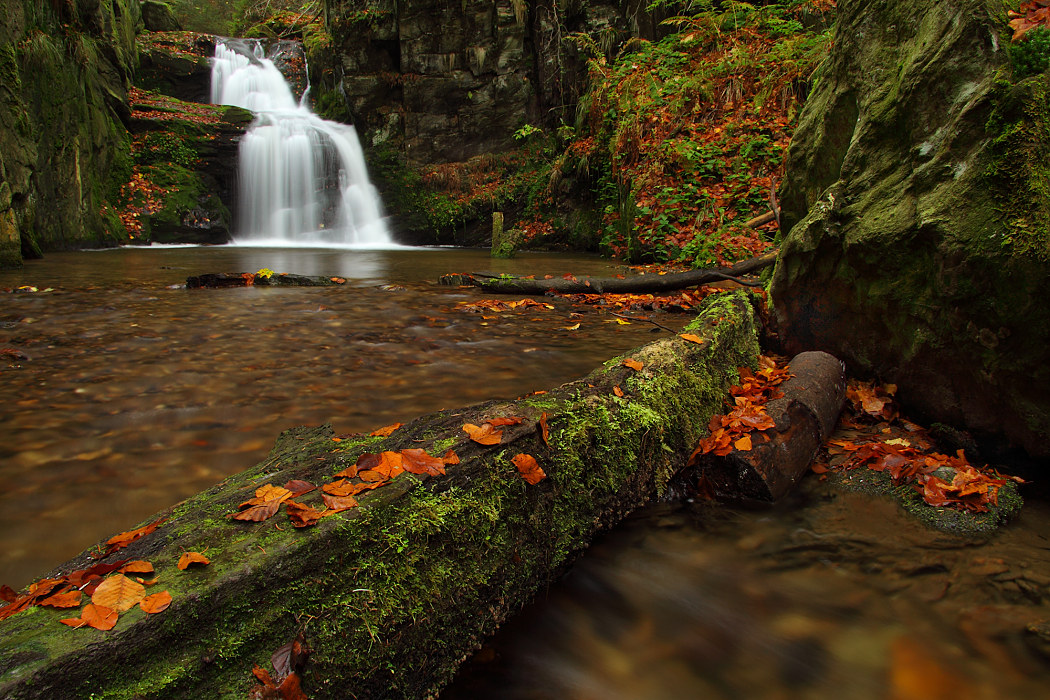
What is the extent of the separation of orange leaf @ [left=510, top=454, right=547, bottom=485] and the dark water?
143 centimetres

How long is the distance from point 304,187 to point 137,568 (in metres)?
21.9

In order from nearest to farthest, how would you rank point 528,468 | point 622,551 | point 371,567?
point 371,567
point 528,468
point 622,551

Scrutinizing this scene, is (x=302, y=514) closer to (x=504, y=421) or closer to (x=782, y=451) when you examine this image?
(x=504, y=421)

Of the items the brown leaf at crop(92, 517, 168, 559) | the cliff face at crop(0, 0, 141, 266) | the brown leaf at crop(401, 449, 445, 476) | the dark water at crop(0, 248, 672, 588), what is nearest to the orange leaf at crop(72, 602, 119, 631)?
the brown leaf at crop(92, 517, 168, 559)

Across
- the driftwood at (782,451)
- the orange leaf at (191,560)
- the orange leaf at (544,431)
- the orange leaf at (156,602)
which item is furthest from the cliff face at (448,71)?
the orange leaf at (156,602)

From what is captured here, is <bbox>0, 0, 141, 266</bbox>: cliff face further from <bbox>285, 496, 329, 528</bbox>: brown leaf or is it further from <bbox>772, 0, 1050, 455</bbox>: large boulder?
<bbox>772, 0, 1050, 455</bbox>: large boulder

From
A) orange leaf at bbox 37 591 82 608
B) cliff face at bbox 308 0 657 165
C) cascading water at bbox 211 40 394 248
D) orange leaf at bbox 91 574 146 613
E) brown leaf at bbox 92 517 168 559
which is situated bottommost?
brown leaf at bbox 92 517 168 559

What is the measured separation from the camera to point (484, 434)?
5.66 feet

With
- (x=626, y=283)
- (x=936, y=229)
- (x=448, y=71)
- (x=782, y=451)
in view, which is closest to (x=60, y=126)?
(x=448, y=71)

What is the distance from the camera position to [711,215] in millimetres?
9164

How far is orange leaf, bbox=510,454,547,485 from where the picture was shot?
1.70 m

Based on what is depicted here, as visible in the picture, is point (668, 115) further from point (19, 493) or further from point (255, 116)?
point (255, 116)

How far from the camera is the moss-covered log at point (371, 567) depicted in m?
1.00

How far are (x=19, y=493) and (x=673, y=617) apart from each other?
8.42 feet
